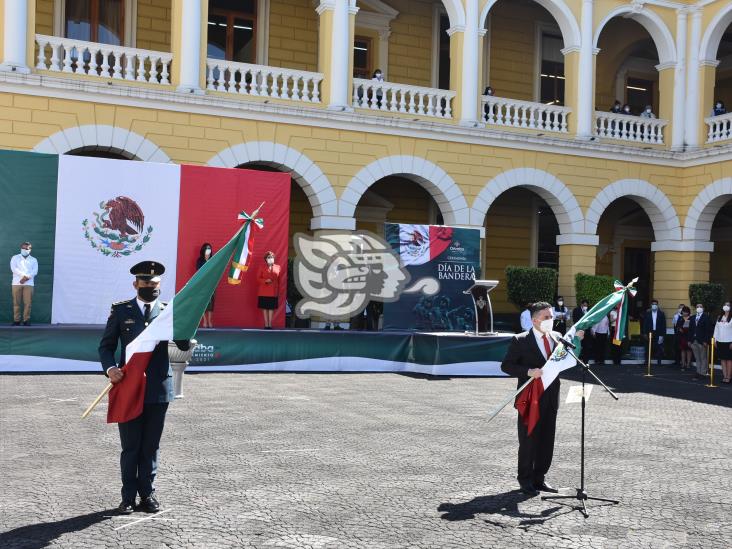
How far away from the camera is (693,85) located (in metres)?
26.6

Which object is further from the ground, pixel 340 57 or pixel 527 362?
pixel 340 57

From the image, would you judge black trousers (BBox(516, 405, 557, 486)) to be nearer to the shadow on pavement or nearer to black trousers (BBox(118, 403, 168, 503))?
black trousers (BBox(118, 403, 168, 503))

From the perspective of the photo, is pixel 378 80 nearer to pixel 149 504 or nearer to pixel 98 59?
pixel 98 59

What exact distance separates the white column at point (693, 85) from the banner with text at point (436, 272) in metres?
10.3

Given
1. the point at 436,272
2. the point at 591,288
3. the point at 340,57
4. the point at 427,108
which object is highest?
the point at 340,57

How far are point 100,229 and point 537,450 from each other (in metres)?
12.2

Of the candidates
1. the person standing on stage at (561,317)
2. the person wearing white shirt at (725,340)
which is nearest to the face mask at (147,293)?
the person wearing white shirt at (725,340)

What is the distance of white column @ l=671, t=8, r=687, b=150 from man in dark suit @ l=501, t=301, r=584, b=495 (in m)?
20.6

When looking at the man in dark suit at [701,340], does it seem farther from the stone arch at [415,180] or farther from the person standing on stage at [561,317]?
the stone arch at [415,180]

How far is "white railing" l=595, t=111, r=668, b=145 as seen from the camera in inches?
1033

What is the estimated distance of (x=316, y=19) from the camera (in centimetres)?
2578

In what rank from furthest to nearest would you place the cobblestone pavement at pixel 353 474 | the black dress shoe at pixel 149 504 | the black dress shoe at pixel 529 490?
the black dress shoe at pixel 529 490 → the black dress shoe at pixel 149 504 → the cobblestone pavement at pixel 353 474

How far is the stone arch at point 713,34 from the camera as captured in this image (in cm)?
2580

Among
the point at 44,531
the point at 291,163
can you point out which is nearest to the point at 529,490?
the point at 44,531
